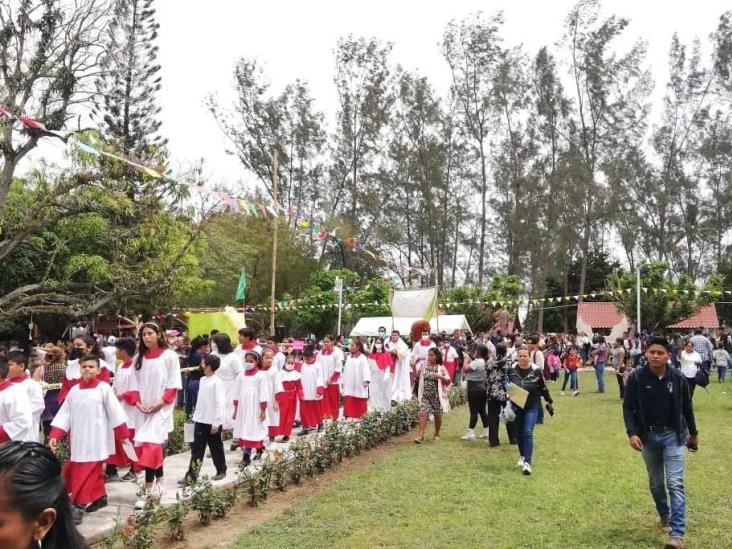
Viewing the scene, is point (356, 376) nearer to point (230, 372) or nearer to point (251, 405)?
point (230, 372)

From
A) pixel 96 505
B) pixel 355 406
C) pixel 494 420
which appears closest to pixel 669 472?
pixel 494 420

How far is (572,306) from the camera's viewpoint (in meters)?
45.4

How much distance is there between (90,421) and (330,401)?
6.86 meters

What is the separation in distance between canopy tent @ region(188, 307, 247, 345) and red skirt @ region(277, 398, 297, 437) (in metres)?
5.31

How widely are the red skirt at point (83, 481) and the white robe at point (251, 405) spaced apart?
9.49 feet

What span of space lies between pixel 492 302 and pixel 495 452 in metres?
24.2

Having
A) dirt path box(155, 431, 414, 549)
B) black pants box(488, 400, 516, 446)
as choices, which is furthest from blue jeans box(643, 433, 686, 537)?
black pants box(488, 400, 516, 446)

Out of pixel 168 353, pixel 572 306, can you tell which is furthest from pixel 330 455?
pixel 572 306

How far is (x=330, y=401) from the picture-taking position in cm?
1259

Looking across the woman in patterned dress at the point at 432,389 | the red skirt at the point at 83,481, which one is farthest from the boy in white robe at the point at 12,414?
the woman in patterned dress at the point at 432,389

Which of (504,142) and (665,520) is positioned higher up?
(504,142)

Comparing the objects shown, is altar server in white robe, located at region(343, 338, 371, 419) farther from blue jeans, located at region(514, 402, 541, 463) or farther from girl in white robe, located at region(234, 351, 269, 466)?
blue jeans, located at region(514, 402, 541, 463)

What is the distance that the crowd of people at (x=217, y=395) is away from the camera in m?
5.98

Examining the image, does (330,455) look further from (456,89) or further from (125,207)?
(456,89)
